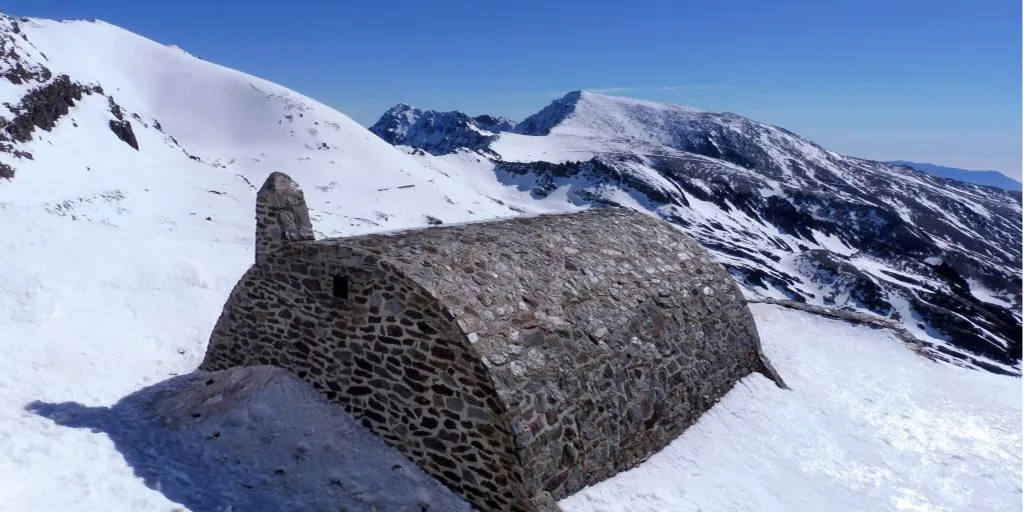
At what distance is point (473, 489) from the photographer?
1071cm

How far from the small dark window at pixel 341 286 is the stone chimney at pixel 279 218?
1.49 m

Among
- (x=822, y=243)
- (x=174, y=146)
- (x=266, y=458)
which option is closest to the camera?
(x=266, y=458)

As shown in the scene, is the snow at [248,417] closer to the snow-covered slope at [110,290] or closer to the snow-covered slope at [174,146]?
the snow-covered slope at [110,290]

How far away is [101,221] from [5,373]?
14.5 meters

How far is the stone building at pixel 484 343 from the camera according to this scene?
10719mm

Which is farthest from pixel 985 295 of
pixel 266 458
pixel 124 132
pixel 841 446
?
pixel 266 458

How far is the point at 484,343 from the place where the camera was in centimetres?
1083

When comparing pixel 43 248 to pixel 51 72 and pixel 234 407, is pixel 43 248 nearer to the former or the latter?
pixel 234 407

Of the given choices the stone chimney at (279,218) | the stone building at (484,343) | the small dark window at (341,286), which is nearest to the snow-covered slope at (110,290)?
the stone building at (484,343)

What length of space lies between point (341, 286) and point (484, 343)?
325 cm

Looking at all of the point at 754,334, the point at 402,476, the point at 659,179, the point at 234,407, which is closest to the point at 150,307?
the point at 234,407

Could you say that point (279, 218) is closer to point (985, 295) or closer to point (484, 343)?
point (484, 343)

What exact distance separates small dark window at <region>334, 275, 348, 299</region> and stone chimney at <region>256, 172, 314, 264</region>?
149 centimetres

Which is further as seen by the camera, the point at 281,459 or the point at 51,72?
the point at 51,72
